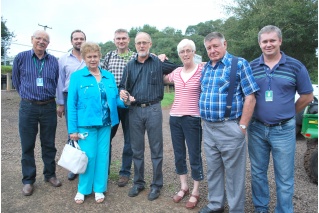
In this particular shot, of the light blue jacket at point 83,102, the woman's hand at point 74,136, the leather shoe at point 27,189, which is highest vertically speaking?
the light blue jacket at point 83,102

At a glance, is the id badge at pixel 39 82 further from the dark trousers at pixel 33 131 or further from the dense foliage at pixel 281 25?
the dense foliage at pixel 281 25

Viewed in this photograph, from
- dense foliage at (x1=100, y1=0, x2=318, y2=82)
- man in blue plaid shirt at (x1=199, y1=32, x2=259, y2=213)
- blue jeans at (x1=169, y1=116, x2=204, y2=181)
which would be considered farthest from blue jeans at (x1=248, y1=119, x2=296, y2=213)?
dense foliage at (x1=100, y1=0, x2=318, y2=82)

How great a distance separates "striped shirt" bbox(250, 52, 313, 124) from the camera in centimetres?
287

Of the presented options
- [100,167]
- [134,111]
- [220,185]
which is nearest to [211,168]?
[220,185]

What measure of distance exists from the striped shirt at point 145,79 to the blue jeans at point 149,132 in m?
0.14

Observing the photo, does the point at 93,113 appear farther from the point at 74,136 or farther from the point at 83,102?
the point at 74,136

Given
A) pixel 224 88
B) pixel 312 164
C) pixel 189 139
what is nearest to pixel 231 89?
pixel 224 88

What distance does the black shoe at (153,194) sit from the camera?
3666 mm

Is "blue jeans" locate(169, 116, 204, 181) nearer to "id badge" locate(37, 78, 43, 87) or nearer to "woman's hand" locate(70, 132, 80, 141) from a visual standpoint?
"woman's hand" locate(70, 132, 80, 141)

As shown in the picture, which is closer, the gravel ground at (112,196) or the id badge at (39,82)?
the gravel ground at (112,196)

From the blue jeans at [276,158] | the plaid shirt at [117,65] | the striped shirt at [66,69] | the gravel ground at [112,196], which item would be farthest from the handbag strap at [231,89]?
the striped shirt at [66,69]

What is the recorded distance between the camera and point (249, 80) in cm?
282

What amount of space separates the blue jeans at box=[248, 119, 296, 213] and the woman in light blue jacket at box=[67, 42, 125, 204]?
1.72 meters

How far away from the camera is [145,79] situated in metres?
3.54
